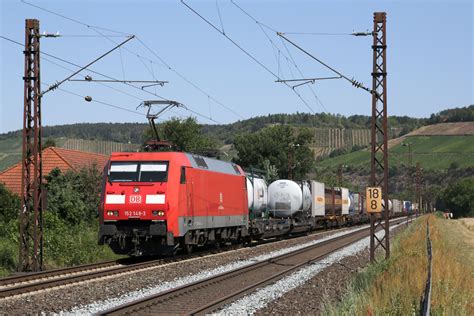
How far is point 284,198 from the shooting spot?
4228 cm

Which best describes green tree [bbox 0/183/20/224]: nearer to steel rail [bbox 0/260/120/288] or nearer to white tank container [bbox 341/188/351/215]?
steel rail [bbox 0/260/120/288]

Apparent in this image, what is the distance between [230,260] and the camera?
26.8 metres

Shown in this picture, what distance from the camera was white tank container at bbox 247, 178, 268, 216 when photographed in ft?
119

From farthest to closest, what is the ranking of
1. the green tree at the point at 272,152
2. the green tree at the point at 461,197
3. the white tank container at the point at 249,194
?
the green tree at the point at 461,197 → the green tree at the point at 272,152 → the white tank container at the point at 249,194

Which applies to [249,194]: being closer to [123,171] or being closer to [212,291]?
[123,171]

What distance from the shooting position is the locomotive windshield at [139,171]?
24.2m

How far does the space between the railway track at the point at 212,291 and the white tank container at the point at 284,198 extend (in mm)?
15052

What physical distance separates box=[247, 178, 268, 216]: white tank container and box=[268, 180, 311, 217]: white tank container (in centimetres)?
160

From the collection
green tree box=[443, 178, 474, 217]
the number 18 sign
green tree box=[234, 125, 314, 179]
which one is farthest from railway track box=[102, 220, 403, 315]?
green tree box=[443, 178, 474, 217]

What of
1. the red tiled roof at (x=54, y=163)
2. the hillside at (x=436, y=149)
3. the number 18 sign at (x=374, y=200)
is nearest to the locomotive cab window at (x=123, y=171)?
the number 18 sign at (x=374, y=200)

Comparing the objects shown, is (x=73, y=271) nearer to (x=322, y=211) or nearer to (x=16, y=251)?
(x=16, y=251)

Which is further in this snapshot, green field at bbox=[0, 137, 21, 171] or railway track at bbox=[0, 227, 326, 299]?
green field at bbox=[0, 137, 21, 171]

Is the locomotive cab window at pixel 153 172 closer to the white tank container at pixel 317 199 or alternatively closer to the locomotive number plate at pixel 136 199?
the locomotive number plate at pixel 136 199

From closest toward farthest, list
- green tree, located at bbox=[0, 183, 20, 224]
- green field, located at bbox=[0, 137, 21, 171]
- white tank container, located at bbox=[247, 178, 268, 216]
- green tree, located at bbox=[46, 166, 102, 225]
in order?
white tank container, located at bbox=[247, 178, 268, 216], green tree, located at bbox=[0, 183, 20, 224], green tree, located at bbox=[46, 166, 102, 225], green field, located at bbox=[0, 137, 21, 171]
